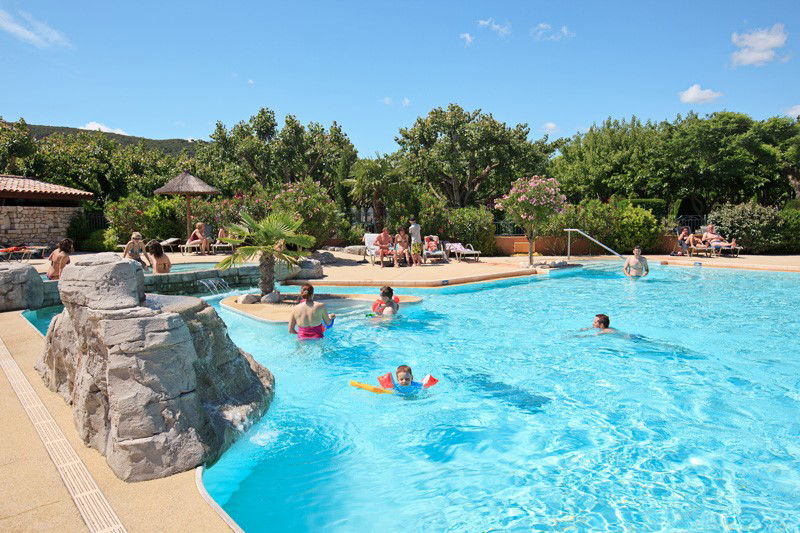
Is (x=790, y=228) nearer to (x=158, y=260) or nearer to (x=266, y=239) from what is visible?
(x=266, y=239)

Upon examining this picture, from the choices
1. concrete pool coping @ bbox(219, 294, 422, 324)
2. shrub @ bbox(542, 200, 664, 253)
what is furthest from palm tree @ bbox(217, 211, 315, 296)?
shrub @ bbox(542, 200, 664, 253)

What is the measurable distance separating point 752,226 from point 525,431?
21.4 m

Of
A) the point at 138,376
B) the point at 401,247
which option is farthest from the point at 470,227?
the point at 138,376

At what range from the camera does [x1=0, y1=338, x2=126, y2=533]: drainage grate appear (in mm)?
3078

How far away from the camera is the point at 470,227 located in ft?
70.7

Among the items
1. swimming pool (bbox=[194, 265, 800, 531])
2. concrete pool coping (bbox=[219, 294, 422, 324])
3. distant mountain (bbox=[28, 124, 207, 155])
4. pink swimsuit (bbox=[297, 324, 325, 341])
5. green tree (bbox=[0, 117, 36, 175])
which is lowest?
swimming pool (bbox=[194, 265, 800, 531])

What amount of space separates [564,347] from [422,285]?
18.1 ft

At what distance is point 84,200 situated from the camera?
2494 cm

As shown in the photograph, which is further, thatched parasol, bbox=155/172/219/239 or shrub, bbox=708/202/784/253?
shrub, bbox=708/202/784/253

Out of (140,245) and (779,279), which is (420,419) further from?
(779,279)

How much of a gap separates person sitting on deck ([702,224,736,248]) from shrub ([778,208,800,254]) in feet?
8.13

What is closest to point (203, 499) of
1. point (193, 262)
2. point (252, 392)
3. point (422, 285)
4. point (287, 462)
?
point (287, 462)

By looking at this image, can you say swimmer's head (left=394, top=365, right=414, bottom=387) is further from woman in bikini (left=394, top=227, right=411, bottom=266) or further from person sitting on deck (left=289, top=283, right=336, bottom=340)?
woman in bikini (left=394, top=227, right=411, bottom=266)

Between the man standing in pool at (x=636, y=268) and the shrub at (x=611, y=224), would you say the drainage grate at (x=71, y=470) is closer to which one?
the man standing in pool at (x=636, y=268)
